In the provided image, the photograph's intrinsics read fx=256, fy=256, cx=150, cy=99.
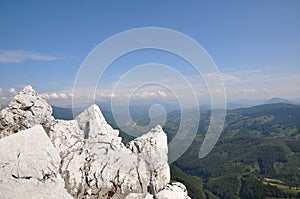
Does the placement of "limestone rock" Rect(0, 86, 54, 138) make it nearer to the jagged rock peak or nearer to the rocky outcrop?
the rocky outcrop

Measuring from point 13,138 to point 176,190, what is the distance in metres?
12.3

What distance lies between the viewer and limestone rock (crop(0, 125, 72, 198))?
1425 cm

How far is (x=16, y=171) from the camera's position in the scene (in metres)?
14.5

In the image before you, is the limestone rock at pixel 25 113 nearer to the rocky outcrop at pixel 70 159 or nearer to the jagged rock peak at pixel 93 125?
the rocky outcrop at pixel 70 159

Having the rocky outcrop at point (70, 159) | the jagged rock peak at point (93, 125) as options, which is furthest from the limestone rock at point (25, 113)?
the jagged rock peak at point (93, 125)

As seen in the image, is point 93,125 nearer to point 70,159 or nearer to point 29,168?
point 70,159

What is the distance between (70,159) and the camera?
1822 centimetres

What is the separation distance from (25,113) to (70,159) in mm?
5702

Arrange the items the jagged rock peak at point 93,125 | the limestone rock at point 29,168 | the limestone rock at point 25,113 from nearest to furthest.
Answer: the limestone rock at point 29,168, the limestone rock at point 25,113, the jagged rock peak at point 93,125

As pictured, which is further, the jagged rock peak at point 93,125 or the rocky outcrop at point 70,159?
the jagged rock peak at point 93,125

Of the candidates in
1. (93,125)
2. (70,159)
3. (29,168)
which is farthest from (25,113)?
(29,168)

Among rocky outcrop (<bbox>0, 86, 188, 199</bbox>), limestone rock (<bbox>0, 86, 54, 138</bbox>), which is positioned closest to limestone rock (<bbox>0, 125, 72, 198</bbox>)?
rocky outcrop (<bbox>0, 86, 188, 199</bbox>)

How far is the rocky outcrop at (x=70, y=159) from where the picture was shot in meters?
14.8

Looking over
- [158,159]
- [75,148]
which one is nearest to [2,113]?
[75,148]
